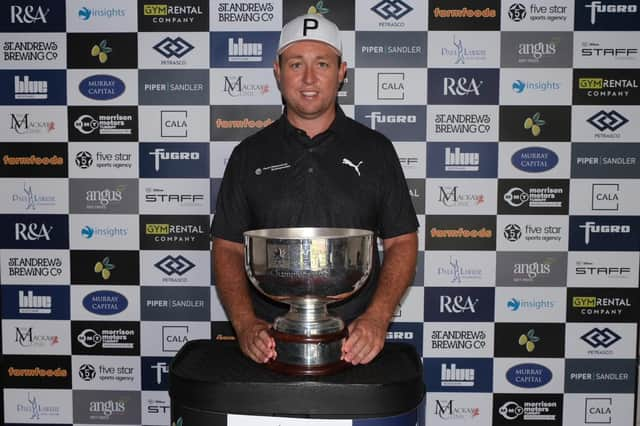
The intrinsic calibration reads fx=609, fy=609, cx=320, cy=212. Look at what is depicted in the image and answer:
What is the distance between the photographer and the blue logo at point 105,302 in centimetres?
228

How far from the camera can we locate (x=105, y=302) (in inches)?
89.7

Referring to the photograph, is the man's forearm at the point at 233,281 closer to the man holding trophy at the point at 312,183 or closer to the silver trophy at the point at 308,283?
the man holding trophy at the point at 312,183

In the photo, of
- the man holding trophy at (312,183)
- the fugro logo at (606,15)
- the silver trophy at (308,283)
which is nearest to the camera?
the silver trophy at (308,283)

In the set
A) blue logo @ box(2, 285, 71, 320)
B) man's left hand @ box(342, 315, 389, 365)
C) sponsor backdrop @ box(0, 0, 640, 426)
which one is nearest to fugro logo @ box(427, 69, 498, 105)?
sponsor backdrop @ box(0, 0, 640, 426)

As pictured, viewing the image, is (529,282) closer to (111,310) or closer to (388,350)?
(388,350)

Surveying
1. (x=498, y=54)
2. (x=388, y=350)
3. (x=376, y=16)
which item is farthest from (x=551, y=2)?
(x=388, y=350)

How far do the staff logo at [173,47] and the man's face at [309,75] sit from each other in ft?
1.91

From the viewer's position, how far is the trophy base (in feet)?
4.33

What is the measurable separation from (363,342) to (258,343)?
9.6 inches

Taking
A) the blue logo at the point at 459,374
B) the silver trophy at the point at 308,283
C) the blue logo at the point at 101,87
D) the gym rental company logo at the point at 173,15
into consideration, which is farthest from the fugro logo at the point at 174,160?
the blue logo at the point at 459,374

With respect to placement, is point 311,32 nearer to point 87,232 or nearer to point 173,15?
point 173,15

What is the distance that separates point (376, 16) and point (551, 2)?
626mm

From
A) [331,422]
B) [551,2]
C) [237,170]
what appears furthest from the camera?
[551,2]

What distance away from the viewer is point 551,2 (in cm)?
218
